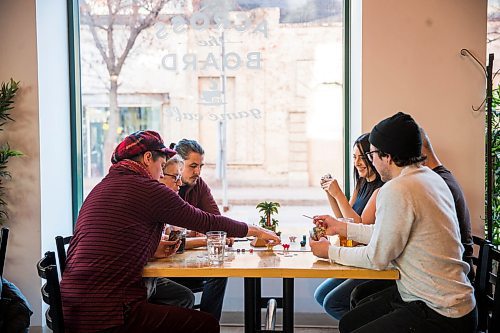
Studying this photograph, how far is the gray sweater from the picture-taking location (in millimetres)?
2396

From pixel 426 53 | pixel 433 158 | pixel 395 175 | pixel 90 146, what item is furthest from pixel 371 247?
pixel 90 146

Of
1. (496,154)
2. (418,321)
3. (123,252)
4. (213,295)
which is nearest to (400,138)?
(418,321)

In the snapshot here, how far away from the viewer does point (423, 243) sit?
2.42m

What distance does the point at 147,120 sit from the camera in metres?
4.54

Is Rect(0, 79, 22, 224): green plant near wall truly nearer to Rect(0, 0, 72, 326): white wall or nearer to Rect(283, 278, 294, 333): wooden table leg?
Rect(0, 0, 72, 326): white wall

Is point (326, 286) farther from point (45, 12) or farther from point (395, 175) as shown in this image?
point (45, 12)

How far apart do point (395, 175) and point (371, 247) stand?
33 centimetres

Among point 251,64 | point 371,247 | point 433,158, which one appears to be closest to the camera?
point 371,247

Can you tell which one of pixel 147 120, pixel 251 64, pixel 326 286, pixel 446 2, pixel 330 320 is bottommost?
pixel 330 320

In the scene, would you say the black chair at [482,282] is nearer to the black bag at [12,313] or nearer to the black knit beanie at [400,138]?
the black knit beanie at [400,138]

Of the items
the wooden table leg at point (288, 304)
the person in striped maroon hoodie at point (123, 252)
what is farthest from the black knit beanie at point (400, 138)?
the person in striped maroon hoodie at point (123, 252)

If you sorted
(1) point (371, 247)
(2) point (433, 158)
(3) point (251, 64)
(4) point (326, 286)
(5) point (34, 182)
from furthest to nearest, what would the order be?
1. (3) point (251, 64)
2. (5) point (34, 182)
3. (4) point (326, 286)
4. (2) point (433, 158)
5. (1) point (371, 247)

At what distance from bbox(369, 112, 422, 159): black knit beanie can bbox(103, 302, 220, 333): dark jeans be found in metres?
1.06

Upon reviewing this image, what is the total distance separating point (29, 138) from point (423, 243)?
2.75m
